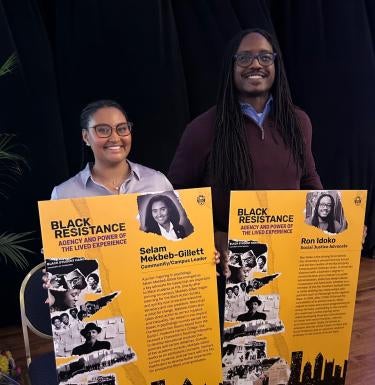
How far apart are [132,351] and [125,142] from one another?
62 cm

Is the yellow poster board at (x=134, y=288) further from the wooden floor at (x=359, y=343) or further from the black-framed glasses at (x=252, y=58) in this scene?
the wooden floor at (x=359, y=343)

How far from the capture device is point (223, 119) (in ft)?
4.62

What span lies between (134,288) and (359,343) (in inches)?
65.0

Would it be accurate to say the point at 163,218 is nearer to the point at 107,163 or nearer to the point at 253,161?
the point at 107,163

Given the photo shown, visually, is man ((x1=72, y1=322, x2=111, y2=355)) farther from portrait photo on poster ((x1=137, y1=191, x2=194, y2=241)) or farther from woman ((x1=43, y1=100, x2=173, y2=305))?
woman ((x1=43, y1=100, x2=173, y2=305))

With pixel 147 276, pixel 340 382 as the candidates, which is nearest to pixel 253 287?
pixel 147 276

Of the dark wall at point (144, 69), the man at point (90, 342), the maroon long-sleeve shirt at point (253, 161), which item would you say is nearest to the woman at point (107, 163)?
the maroon long-sleeve shirt at point (253, 161)

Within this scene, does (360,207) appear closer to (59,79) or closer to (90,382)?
(90,382)

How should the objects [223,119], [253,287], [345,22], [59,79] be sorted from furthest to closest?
[345,22] → [59,79] → [223,119] → [253,287]

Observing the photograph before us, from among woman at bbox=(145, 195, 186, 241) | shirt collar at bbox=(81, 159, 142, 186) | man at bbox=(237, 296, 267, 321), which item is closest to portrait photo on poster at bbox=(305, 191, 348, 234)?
man at bbox=(237, 296, 267, 321)

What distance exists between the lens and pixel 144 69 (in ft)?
8.81

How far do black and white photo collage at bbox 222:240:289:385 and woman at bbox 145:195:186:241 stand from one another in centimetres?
18

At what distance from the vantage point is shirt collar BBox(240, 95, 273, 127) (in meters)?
1.41

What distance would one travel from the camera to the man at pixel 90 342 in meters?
1.13
